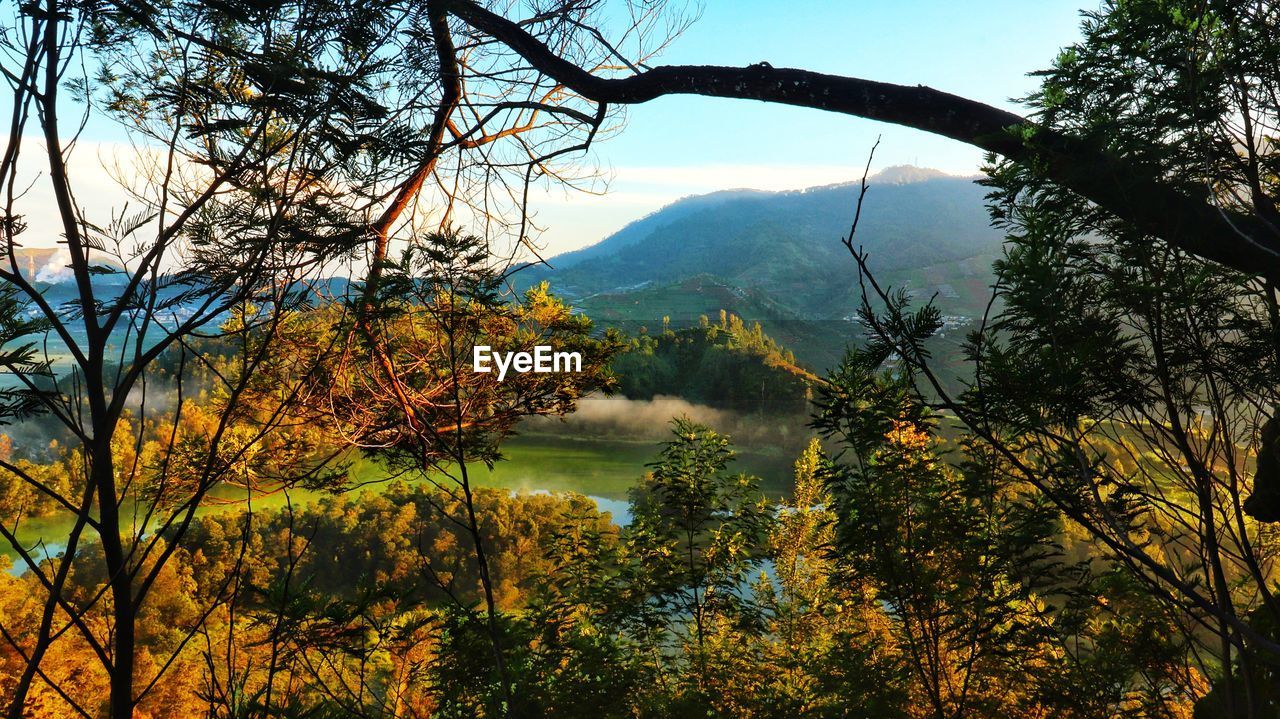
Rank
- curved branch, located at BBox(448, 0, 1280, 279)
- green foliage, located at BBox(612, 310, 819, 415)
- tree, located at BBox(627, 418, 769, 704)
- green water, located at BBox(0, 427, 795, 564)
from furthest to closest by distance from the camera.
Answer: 1. green water, located at BBox(0, 427, 795, 564)
2. green foliage, located at BBox(612, 310, 819, 415)
3. tree, located at BBox(627, 418, 769, 704)
4. curved branch, located at BBox(448, 0, 1280, 279)

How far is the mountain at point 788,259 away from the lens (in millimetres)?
43562

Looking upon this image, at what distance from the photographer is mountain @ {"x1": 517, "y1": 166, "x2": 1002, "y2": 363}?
43562 millimetres

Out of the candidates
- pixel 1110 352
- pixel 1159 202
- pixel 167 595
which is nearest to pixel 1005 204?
pixel 1159 202

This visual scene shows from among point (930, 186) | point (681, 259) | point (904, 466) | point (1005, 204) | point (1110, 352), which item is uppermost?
point (930, 186)

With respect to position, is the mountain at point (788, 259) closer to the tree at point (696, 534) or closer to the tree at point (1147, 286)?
the tree at point (696, 534)

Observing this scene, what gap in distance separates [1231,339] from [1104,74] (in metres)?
0.99

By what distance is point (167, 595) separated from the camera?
40.3ft

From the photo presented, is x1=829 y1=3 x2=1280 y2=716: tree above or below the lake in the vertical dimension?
above

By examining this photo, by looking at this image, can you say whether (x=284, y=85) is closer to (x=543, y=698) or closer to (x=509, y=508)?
(x=543, y=698)

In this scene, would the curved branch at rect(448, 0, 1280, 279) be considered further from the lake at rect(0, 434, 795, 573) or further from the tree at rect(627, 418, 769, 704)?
the lake at rect(0, 434, 795, 573)

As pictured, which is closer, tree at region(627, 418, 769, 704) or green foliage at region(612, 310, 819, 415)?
tree at region(627, 418, 769, 704)

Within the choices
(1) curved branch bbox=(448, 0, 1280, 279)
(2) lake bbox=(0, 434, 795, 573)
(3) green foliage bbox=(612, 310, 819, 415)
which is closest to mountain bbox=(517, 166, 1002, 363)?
(2) lake bbox=(0, 434, 795, 573)

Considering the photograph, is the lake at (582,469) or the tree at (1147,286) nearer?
the tree at (1147,286)

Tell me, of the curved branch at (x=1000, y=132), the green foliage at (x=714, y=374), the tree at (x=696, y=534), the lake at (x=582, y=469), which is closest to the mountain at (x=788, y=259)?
the lake at (x=582, y=469)
